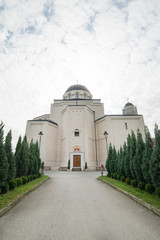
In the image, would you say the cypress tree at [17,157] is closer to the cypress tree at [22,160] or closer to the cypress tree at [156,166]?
the cypress tree at [22,160]

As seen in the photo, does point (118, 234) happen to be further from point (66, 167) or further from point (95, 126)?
point (95, 126)

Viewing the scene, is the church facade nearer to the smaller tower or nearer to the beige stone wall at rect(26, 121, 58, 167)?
the beige stone wall at rect(26, 121, 58, 167)

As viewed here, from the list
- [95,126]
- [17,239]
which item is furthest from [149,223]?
[95,126]

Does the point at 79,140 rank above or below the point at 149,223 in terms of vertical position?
above

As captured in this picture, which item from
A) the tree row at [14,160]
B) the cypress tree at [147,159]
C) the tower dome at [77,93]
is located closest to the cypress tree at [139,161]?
the cypress tree at [147,159]

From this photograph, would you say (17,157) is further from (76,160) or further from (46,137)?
(46,137)

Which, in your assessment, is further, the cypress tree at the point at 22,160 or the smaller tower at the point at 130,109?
the smaller tower at the point at 130,109

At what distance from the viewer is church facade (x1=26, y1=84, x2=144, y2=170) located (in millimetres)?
23656

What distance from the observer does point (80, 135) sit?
24.8 metres

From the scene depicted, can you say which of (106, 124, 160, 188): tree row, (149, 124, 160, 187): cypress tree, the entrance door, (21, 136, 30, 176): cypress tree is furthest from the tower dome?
(149, 124, 160, 187): cypress tree

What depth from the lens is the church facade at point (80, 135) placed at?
931 inches

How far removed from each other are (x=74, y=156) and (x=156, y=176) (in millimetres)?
18810

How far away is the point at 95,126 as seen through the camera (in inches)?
1112

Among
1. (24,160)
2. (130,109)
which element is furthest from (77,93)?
(24,160)
